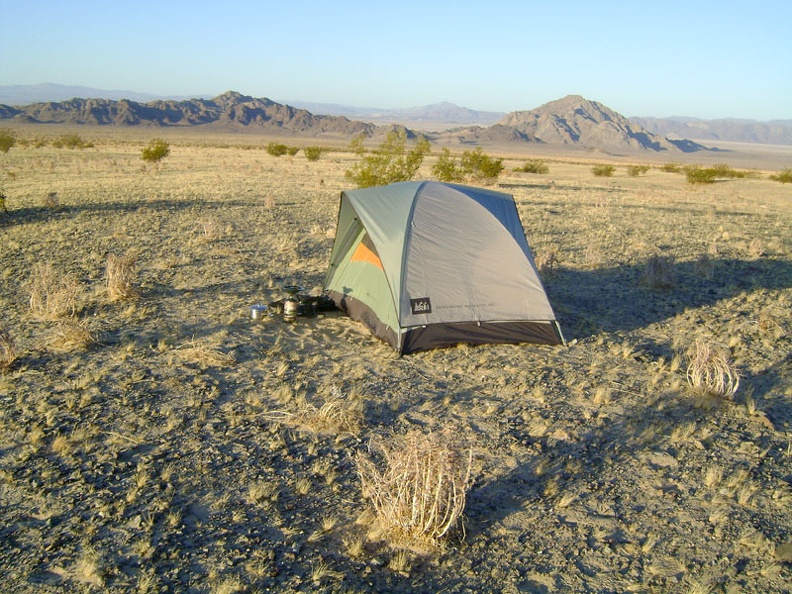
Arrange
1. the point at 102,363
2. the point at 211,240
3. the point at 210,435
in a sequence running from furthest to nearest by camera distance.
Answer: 1. the point at 211,240
2. the point at 102,363
3. the point at 210,435

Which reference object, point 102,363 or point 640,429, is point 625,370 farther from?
point 102,363

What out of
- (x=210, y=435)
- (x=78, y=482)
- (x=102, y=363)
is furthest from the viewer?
(x=102, y=363)

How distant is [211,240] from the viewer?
13.2 meters

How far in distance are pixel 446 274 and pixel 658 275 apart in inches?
212

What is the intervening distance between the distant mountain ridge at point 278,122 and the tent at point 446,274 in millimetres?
113726

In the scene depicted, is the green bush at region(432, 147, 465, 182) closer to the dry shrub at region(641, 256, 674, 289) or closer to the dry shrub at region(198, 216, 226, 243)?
the dry shrub at region(198, 216, 226, 243)

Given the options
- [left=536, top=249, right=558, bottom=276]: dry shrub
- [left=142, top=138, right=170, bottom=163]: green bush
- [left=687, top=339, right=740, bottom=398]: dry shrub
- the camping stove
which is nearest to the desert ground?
[left=687, top=339, right=740, bottom=398]: dry shrub

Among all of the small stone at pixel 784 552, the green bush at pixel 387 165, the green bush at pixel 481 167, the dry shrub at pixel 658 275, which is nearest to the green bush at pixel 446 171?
the green bush at pixel 481 167

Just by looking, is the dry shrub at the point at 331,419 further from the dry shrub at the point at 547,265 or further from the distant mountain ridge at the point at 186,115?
the distant mountain ridge at the point at 186,115

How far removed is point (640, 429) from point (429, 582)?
3180 mm

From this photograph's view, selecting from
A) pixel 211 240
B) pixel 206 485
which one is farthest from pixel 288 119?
pixel 206 485

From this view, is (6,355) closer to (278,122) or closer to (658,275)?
(658,275)

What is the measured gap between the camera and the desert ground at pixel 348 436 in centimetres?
407

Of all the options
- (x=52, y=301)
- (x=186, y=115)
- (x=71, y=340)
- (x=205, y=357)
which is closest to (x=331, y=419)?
(x=205, y=357)
